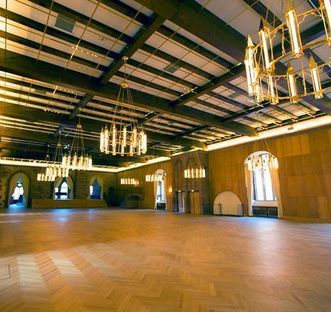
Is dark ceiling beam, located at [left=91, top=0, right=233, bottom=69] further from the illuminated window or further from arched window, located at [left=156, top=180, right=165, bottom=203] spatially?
the illuminated window

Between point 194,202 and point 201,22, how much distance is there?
12494mm

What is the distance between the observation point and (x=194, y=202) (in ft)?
50.3

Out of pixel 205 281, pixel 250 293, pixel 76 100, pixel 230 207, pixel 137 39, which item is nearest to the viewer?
pixel 250 293

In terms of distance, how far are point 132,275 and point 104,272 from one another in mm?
464

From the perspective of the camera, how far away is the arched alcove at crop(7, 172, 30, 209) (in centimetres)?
2153

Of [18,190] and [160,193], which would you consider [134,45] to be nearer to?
[160,193]

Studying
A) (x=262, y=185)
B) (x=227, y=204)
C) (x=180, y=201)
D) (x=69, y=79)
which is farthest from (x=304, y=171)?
(x=69, y=79)

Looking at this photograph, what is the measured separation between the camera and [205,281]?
9.75 feet

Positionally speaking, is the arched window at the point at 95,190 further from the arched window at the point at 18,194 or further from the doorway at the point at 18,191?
the arched window at the point at 18,194

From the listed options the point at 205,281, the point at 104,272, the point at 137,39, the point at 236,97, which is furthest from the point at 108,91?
the point at 205,281

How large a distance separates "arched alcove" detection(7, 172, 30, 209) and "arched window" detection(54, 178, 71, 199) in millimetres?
2947

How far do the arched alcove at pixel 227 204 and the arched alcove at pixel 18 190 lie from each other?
18777mm

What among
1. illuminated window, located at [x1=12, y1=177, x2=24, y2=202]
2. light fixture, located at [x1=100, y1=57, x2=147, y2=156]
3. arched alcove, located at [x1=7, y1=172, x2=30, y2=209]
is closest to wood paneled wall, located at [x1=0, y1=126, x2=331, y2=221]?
light fixture, located at [x1=100, y1=57, x2=147, y2=156]

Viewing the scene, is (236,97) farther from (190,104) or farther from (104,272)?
(104,272)
